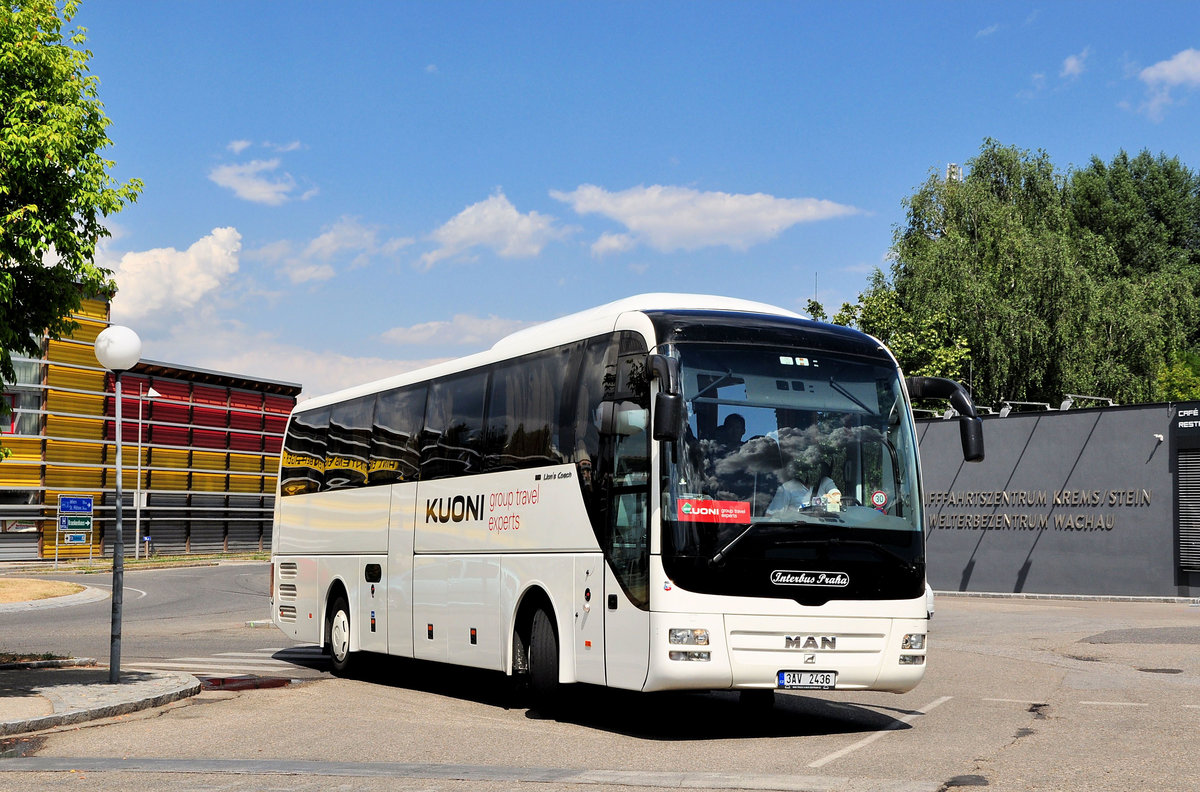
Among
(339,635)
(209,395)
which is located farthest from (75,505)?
(339,635)

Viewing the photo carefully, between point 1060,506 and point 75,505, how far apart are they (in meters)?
40.8

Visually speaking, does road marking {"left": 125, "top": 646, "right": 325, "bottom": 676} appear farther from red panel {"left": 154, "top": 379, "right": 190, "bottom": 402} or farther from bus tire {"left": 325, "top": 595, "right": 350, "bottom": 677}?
red panel {"left": 154, "top": 379, "right": 190, "bottom": 402}

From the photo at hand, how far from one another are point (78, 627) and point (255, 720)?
50.9ft

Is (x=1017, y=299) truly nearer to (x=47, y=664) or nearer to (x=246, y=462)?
(x=47, y=664)

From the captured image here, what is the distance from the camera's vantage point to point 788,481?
34.4ft

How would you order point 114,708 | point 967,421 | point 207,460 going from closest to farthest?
point 967,421, point 114,708, point 207,460

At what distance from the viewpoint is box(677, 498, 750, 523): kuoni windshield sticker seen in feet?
33.8

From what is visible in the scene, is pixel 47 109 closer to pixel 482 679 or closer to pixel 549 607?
pixel 549 607

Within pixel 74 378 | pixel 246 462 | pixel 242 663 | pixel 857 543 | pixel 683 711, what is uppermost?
pixel 74 378

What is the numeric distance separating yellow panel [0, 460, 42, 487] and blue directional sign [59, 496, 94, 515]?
21.0 ft

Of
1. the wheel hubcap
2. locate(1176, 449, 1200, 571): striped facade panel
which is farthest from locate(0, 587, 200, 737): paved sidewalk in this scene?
locate(1176, 449, 1200, 571): striped facade panel

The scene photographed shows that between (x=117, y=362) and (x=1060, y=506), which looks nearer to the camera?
(x=117, y=362)

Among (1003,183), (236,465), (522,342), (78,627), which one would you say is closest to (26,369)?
(236,465)

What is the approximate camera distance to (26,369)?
62.8 meters
